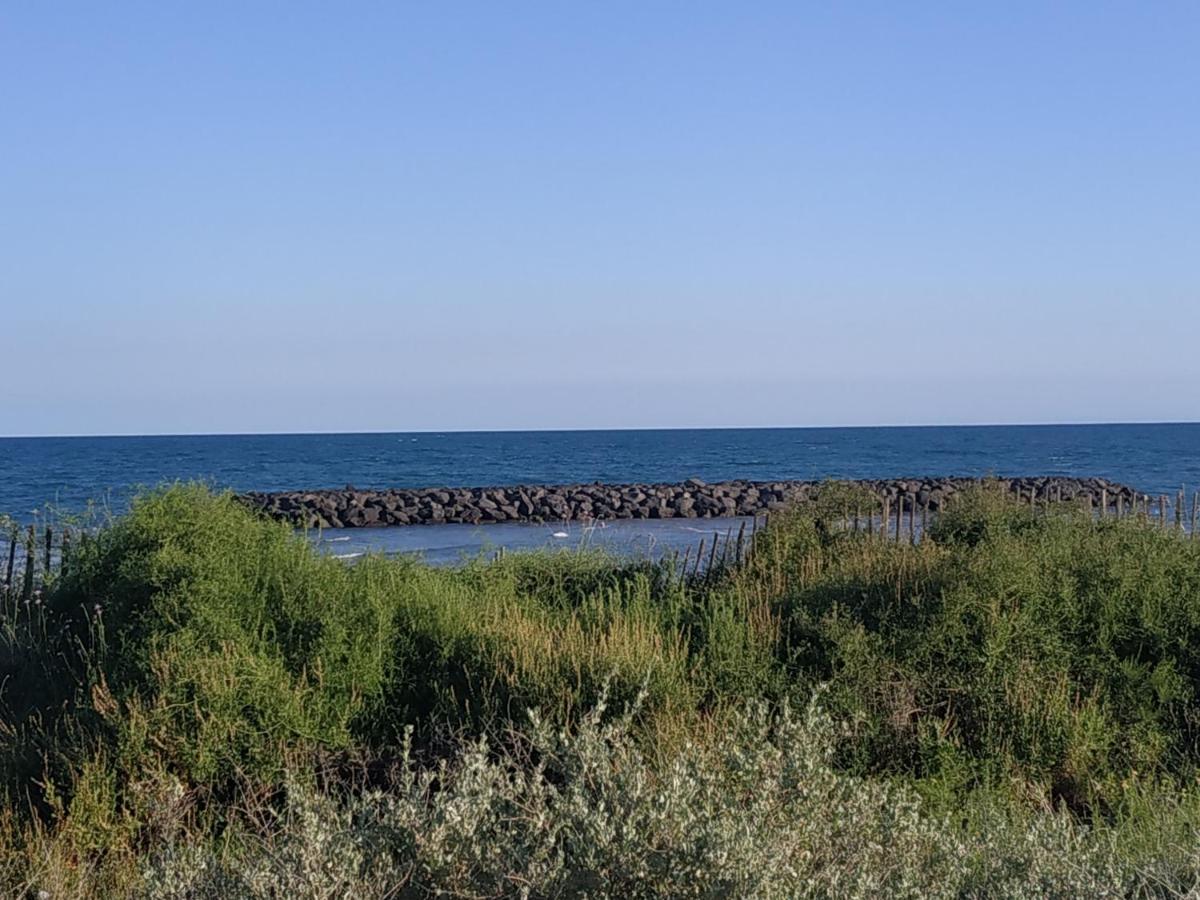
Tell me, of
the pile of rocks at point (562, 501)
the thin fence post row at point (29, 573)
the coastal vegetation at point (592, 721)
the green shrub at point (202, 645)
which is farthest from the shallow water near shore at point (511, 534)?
the coastal vegetation at point (592, 721)

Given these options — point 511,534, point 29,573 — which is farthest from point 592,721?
point 511,534

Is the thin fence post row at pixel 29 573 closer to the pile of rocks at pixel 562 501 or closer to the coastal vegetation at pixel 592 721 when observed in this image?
the coastal vegetation at pixel 592 721

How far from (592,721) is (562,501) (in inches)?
1312

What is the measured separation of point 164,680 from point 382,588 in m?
2.16

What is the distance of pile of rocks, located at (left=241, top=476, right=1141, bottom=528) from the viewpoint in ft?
120

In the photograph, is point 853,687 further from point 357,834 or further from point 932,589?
point 357,834

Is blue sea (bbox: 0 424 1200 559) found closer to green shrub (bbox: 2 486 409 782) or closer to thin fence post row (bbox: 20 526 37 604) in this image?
thin fence post row (bbox: 20 526 37 604)

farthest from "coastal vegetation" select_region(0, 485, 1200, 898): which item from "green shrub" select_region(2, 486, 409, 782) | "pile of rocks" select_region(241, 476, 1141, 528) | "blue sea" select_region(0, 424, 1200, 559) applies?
"pile of rocks" select_region(241, 476, 1141, 528)

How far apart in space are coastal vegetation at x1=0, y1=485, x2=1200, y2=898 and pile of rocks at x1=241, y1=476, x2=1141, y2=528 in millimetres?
25575

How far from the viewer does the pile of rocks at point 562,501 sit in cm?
3647

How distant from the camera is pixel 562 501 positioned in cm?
3794

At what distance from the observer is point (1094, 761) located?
7.66 metres

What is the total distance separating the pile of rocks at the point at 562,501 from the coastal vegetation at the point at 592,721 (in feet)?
83.9

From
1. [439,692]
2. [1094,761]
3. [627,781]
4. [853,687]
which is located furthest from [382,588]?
[627,781]
